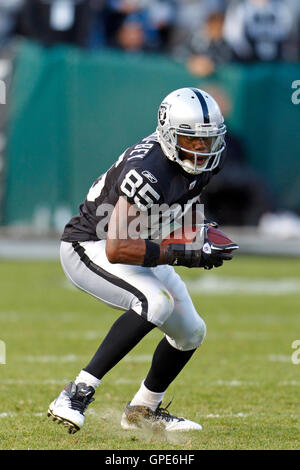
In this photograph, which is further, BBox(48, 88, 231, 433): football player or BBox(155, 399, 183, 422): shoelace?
BBox(155, 399, 183, 422): shoelace

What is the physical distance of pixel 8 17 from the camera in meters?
11.8

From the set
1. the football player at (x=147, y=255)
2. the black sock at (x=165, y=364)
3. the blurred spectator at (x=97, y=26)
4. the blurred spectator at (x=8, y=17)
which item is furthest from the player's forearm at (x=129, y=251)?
the blurred spectator at (x=8, y=17)

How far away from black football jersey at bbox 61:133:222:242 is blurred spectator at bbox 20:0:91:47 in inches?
291

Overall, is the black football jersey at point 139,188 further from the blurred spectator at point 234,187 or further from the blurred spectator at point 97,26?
the blurred spectator at point 97,26

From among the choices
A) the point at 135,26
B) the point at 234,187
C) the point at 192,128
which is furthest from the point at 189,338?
the point at 135,26

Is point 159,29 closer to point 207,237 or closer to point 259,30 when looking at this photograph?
point 259,30

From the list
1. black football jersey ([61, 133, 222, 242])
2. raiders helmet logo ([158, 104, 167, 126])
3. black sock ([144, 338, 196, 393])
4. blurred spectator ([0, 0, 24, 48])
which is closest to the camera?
black football jersey ([61, 133, 222, 242])

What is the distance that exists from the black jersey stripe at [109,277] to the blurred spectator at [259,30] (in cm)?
744

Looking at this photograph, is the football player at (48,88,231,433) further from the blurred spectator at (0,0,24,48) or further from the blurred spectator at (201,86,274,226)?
the blurred spectator at (0,0,24,48)

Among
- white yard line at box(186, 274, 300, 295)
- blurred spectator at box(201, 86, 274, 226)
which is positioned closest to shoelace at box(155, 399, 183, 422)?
white yard line at box(186, 274, 300, 295)

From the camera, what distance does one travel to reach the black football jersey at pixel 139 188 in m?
3.83

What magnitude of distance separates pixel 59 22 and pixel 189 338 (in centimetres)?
788

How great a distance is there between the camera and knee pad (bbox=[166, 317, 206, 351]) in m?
4.14

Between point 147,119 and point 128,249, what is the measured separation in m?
7.18
